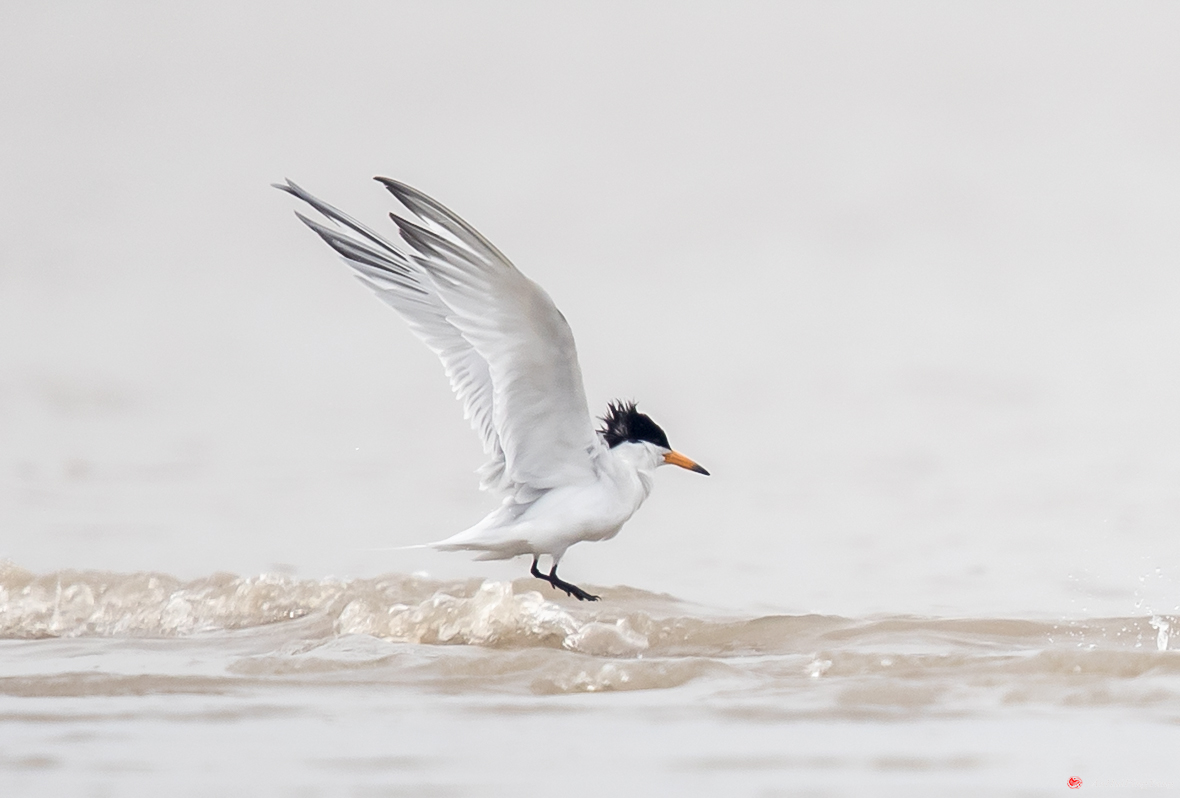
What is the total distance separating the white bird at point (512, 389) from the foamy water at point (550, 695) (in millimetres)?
382

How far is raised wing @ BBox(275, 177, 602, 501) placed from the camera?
217 inches

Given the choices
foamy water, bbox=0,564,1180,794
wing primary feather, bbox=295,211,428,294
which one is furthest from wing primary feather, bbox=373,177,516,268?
foamy water, bbox=0,564,1180,794

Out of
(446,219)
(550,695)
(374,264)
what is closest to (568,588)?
(374,264)

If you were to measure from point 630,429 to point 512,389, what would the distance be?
986 mm

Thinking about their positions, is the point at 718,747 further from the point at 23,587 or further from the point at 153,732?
the point at 23,587

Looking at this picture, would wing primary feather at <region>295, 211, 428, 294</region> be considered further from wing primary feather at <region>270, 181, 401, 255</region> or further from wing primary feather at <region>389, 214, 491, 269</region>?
wing primary feather at <region>389, 214, 491, 269</region>

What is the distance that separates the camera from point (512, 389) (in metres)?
5.91

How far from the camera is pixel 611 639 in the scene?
5781mm

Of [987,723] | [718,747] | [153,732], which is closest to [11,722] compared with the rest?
[153,732]

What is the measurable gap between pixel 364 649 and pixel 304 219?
68.8 inches

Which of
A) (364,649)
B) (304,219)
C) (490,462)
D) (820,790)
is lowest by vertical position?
(820,790)

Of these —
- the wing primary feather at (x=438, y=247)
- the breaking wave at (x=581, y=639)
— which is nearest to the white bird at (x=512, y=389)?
the wing primary feather at (x=438, y=247)

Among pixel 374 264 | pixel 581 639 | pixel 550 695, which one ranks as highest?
pixel 374 264

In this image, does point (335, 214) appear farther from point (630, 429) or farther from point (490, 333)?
point (630, 429)
